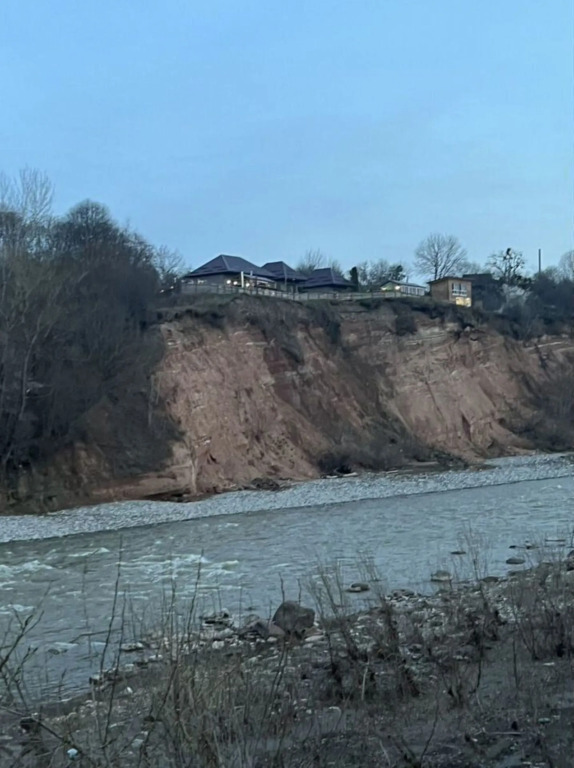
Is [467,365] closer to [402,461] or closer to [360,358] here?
[360,358]

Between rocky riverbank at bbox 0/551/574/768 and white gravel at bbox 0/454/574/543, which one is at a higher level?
rocky riverbank at bbox 0/551/574/768

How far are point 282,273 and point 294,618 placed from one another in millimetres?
56720

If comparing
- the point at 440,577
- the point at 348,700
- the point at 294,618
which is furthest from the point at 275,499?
the point at 348,700

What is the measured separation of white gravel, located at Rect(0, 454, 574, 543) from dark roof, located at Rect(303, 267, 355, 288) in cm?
2555

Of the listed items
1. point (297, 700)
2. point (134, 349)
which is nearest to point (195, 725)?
point (297, 700)

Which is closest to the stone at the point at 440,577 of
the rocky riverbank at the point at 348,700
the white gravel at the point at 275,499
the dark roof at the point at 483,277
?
the rocky riverbank at the point at 348,700

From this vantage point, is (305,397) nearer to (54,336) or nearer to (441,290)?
(54,336)

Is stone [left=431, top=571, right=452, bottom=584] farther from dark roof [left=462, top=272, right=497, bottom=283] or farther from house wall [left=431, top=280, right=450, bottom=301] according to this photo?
dark roof [left=462, top=272, right=497, bottom=283]

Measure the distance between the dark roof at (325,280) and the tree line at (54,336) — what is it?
28.9m

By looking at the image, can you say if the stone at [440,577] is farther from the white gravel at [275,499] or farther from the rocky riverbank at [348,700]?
the white gravel at [275,499]

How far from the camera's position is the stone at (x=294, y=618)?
10695 millimetres

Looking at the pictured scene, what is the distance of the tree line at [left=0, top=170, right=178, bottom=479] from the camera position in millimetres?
31094

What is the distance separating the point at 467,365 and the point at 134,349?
25290mm

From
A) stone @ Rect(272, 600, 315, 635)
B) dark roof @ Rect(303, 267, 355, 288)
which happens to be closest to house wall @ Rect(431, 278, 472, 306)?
dark roof @ Rect(303, 267, 355, 288)
